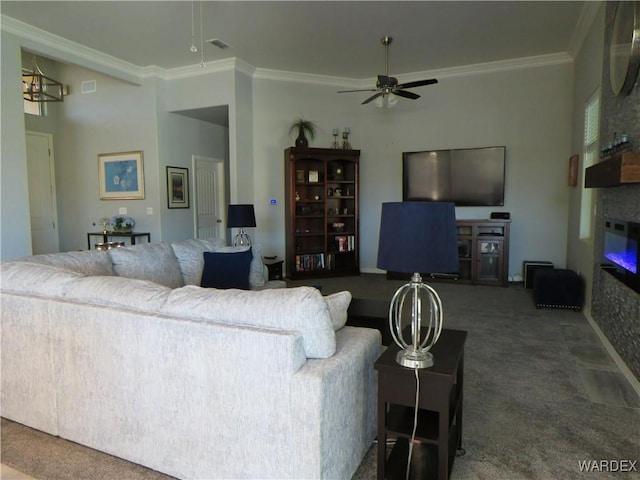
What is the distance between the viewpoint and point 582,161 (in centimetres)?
497

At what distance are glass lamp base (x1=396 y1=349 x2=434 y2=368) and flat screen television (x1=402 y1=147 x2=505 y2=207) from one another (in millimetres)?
4924

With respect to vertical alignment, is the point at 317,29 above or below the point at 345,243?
above

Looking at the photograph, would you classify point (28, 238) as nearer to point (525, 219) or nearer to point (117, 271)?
point (117, 271)

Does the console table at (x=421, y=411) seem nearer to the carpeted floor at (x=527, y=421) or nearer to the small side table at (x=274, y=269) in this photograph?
the carpeted floor at (x=527, y=421)

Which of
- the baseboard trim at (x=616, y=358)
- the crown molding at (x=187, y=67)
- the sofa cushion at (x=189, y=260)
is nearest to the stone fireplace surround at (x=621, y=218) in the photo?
the baseboard trim at (x=616, y=358)

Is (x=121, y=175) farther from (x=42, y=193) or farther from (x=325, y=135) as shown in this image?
(x=325, y=135)

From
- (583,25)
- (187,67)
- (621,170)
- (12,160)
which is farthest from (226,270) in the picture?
(583,25)

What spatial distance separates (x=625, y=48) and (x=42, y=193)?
8197mm

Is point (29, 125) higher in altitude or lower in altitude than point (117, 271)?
higher

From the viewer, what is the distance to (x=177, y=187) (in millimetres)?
6680

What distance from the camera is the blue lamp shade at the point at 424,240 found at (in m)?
1.61

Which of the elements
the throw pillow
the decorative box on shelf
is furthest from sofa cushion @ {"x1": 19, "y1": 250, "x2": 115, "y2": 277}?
the decorative box on shelf

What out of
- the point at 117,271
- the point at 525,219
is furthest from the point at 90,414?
the point at 525,219

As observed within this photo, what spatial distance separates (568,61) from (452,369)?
5883mm
